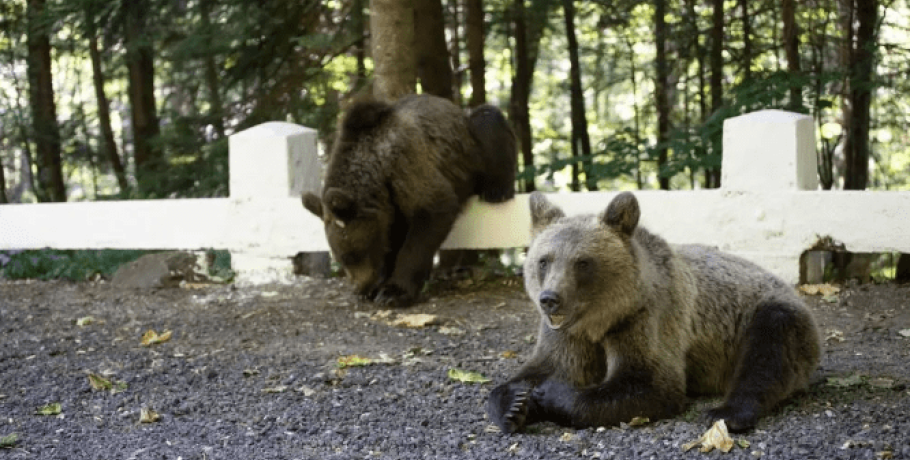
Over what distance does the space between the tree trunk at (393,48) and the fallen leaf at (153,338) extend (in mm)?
3026

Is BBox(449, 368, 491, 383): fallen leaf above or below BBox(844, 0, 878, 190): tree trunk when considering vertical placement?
below

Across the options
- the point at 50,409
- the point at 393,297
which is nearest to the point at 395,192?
the point at 393,297

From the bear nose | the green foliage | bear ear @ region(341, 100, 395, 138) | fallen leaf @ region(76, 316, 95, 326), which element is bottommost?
A: fallen leaf @ region(76, 316, 95, 326)

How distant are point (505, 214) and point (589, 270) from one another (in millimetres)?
3881

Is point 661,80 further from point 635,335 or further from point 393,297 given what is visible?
point 635,335

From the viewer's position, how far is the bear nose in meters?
3.72

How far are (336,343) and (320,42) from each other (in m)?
3.51

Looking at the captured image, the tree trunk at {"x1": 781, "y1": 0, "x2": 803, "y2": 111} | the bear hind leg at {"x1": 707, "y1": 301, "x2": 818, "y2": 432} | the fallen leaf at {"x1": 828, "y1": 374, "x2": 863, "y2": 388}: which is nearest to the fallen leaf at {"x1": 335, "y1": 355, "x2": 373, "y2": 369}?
the bear hind leg at {"x1": 707, "y1": 301, "x2": 818, "y2": 432}

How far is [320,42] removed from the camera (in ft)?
28.7

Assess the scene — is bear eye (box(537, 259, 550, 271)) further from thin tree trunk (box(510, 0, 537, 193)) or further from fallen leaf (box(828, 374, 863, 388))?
thin tree trunk (box(510, 0, 537, 193))

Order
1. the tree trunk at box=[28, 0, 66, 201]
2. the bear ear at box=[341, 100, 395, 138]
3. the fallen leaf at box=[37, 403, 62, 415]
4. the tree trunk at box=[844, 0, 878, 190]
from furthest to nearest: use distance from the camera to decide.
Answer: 1. the tree trunk at box=[28, 0, 66, 201]
2. the tree trunk at box=[844, 0, 878, 190]
3. the bear ear at box=[341, 100, 395, 138]
4. the fallen leaf at box=[37, 403, 62, 415]

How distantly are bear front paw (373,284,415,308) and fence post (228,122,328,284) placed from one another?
1.29m

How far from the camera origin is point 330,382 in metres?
5.06

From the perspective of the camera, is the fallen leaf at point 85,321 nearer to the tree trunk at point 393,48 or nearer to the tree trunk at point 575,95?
the tree trunk at point 393,48
